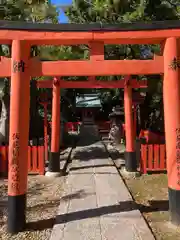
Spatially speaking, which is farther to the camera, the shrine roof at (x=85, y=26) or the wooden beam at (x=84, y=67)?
the wooden beam at (x=84, y=67)

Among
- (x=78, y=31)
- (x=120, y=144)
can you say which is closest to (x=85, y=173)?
(x=78, y=31)

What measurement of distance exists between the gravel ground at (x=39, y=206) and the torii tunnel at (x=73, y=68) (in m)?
0.25

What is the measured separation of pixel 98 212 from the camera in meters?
5.03

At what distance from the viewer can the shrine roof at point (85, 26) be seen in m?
4.58

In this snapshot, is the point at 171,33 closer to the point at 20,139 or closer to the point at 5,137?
the point at 20,139

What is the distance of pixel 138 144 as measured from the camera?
Result: 1035 cm

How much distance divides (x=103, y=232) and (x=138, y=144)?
642cm

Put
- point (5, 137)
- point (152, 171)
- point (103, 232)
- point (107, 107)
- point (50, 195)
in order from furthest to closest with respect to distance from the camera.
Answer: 1. point (107, 107)
2. point (5, 137)
3. point (152, 171)
4. point (50, 195)
5. point (103, 232)

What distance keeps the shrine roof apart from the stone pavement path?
312cm

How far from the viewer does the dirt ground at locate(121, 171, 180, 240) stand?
181 inches

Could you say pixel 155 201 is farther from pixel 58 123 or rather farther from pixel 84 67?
pixel 58 123

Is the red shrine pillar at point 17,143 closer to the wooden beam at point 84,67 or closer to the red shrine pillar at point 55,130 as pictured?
the wooden beam at point 84,67

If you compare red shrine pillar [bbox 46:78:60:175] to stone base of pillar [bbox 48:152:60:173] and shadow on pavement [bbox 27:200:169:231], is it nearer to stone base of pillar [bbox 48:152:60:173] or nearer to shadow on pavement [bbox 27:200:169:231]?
stone base of pillar [bbox 48:152:60:173]

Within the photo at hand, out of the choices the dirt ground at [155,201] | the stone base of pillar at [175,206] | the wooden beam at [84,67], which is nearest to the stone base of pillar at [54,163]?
the dirt ground at [155,201]
